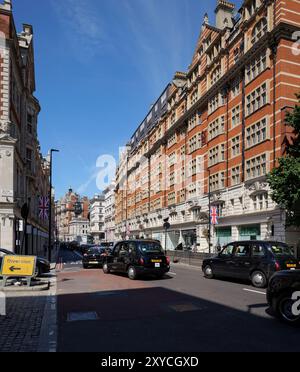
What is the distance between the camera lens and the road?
6.32 metres

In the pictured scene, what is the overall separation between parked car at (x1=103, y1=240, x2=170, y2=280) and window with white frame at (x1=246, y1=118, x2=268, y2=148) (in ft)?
59.3

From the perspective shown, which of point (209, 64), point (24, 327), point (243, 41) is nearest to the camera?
point (24, 327)

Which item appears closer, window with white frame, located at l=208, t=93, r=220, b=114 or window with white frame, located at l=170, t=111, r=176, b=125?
window with white frame, located at l=208, t=93, r=220, b=114

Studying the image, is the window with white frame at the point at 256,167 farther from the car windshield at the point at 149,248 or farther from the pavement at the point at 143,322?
the pavement at the point at 143,322

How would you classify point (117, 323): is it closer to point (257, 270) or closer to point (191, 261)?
point (257, 270)

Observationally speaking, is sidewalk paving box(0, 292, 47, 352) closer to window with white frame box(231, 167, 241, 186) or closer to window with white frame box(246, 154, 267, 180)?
window with white frame box(246, 154, 267, 180)

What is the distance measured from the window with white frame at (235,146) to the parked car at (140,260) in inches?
826

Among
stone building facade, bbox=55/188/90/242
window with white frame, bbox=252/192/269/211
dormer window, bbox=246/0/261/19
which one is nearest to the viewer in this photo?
window with white frame, bbox=252/192/269/211

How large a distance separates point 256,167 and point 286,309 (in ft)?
83.7

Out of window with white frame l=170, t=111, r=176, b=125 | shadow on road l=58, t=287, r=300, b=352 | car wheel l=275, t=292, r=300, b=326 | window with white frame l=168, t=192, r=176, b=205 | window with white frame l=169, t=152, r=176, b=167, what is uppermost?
window with white frame l=170, t=111, r=176, b=125

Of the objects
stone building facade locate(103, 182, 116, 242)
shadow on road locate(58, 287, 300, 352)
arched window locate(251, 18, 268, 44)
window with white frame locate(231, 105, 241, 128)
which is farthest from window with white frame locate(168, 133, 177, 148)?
stone building facade locate(103, 182, 116, 242)
